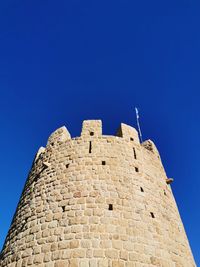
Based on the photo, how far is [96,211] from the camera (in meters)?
6.87

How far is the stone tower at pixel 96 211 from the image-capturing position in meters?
6.19

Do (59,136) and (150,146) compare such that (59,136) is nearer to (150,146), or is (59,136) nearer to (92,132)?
(92,132)

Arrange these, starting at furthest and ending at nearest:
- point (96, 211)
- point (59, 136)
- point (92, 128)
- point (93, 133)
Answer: point (59, 136)
point (92, 128)
point (93, 133)
point (96, 211)

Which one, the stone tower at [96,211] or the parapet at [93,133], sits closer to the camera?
the stone tower at [96,211]

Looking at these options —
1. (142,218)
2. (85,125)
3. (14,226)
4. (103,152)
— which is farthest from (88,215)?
(85,125)

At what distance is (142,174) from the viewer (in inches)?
338

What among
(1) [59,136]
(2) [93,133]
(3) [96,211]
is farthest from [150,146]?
(3) [96,211]

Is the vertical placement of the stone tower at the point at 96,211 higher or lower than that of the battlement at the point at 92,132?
lower

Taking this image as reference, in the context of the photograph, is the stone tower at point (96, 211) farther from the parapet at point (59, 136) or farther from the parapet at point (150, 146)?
the parapet at point (150, 146)

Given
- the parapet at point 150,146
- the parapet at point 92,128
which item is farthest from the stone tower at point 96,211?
the parapet at point 150,146

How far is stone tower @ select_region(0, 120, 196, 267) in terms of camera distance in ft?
20.3

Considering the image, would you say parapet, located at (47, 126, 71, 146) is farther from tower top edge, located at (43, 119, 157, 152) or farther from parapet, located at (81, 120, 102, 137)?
parapet, located at (81, 120, 102, 137)

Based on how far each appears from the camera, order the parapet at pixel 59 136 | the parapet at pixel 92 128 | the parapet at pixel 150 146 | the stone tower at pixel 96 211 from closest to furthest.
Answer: the stone tower at pixel 96 211, the parapet at pixel 92 128, the parapet at pixel 59 136, the parapet at pixel 150 146

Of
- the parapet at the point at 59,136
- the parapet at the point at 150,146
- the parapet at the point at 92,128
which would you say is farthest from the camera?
the parapet at the point at 150,146
